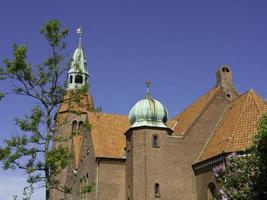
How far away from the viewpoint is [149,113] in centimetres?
3331

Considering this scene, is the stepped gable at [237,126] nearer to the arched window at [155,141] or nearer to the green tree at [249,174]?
the arched window at [155,141]

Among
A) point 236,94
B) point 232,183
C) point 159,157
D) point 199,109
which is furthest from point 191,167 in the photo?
point 232,183

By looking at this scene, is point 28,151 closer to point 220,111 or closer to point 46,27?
point 46,27

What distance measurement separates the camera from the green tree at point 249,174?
59.2ft

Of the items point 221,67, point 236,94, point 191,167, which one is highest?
point 221,67

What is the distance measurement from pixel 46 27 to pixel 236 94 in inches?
802

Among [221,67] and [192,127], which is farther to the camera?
[221,67]

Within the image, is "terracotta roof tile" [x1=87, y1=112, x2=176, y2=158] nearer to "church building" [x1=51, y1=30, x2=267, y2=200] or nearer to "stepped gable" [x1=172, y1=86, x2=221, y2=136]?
"church building" [x1=51, y1=30, x2=267, y2=200]

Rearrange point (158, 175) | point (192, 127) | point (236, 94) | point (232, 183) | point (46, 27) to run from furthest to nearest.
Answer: point (236, 94), point (192, 127), point (158, 175), point (46, 27), point (232, 183)

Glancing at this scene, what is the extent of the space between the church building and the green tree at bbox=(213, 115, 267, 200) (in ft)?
28.4

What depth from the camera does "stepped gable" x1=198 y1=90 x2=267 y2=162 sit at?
28.4 m

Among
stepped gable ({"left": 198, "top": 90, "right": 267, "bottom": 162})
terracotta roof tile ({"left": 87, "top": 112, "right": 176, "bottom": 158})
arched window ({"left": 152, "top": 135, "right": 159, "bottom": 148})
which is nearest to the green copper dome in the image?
arched window ({"left": 152, "top": 135, "right": 159, "bottom": 148})

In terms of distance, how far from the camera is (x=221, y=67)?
37.6 m

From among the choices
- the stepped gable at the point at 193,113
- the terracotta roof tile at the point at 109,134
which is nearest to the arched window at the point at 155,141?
the stepped gable at the point at 193,113
